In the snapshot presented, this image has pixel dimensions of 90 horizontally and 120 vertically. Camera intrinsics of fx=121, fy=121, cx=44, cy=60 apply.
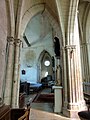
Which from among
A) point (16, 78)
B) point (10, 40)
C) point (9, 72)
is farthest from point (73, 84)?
point (10, 40)

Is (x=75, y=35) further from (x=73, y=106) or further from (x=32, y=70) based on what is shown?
(x=32, y=70)

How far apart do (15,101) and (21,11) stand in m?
3.74

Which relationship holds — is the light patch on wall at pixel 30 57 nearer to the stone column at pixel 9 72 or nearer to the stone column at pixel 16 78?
the stone column at pixel 16 78

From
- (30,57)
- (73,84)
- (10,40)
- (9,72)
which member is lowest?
(73,84)

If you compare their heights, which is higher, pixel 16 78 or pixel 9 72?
pixel 9 72

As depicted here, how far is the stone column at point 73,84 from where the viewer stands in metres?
4.66

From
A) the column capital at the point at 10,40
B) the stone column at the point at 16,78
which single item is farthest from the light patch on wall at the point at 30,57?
the column capital at the point at 10,40

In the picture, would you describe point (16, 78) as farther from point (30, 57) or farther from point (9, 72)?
point (30, 57)

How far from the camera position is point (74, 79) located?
495 cm

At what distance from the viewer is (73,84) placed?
16.1ft

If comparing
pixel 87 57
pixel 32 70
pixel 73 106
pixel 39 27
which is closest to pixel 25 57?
pixel 32 70

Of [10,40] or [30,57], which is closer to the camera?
[10,40]

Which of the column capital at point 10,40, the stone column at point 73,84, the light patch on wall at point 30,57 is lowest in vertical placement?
the stone column at point 73,84

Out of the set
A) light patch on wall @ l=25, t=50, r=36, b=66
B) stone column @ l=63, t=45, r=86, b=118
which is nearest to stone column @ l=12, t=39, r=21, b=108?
stone column @ l=63, t=45, r=86, b=118
